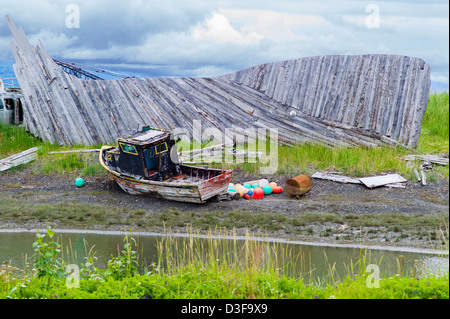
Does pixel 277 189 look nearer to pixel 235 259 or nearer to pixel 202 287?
pixel 235 259

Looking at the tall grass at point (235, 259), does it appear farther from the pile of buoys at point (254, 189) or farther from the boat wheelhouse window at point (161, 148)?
the boat wheelhouse window at point (161, 148)

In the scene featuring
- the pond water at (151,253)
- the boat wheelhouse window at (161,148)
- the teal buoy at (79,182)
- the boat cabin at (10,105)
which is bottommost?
the pond water at (151,253)

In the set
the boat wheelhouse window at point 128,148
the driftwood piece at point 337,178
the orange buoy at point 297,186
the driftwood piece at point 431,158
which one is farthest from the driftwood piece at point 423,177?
the boat wheelhouse window at point 128,148

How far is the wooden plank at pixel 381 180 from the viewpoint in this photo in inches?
381

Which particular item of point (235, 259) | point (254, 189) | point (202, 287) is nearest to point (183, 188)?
point (254, 189)

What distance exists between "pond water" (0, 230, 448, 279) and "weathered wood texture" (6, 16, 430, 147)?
5573 mm

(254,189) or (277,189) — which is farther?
(277,189)

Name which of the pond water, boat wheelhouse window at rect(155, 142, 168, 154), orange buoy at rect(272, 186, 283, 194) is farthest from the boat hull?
the pond water

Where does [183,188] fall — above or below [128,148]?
below

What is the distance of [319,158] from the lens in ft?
37.9

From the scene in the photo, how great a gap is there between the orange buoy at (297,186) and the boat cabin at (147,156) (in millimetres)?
2244

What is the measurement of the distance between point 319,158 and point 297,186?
2392 millimetres
